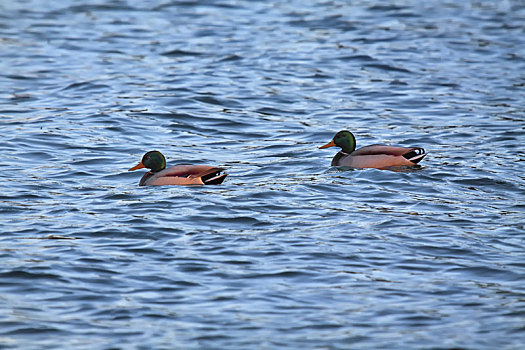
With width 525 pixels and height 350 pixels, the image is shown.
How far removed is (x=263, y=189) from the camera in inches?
475

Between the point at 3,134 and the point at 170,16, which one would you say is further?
the point at 170,16

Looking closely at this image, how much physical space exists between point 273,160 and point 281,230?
3.63m

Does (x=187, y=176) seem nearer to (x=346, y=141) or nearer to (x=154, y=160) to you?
(x=154, y=160)

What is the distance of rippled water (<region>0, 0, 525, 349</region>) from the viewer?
315 inches

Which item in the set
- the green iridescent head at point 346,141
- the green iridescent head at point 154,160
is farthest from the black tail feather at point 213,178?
the green iridescent head at point 346,141

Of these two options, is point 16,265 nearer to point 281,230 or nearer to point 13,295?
point 13,295

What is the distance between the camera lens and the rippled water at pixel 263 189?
800cm

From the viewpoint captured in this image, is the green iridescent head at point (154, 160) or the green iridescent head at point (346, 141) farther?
the green iridescent head at point (346, 141)

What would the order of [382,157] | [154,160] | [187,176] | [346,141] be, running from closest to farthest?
[187,176], [154,160], [382,157], [346,141]

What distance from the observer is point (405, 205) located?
11352 millimetres

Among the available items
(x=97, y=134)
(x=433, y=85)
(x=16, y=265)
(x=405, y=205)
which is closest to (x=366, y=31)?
(x=433, y=85)

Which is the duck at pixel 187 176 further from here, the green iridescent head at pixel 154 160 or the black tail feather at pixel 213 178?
the green iridescent head at pixel 154 160

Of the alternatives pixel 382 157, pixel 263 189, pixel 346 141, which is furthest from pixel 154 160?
pixel 382 157

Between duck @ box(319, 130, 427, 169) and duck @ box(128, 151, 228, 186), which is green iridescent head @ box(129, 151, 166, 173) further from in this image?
duck @ box(319, 130, 427, 169)
